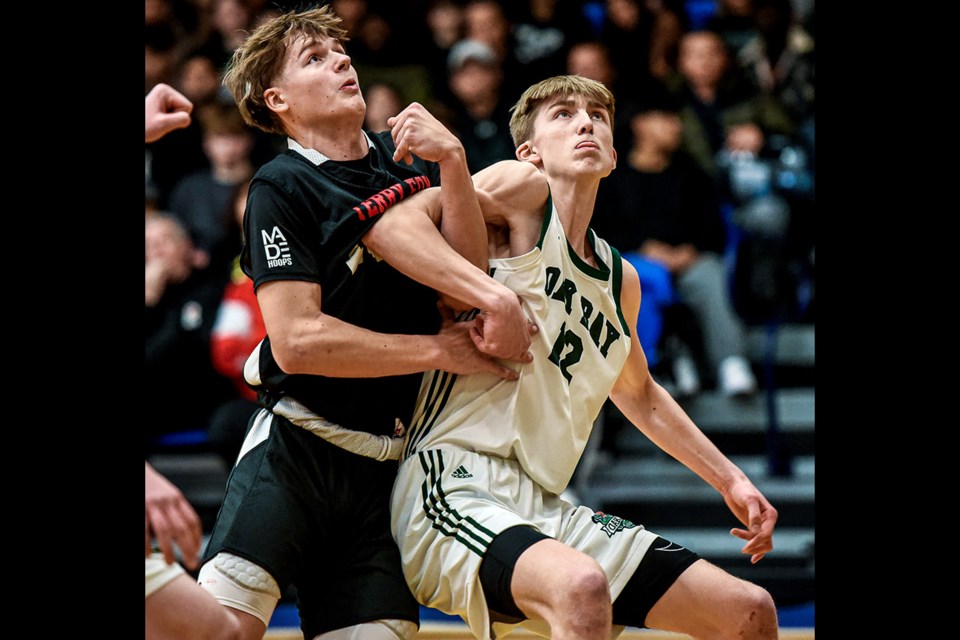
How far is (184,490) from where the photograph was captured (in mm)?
7625

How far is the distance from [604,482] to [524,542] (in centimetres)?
426

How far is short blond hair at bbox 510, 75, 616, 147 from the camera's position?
12.9ft

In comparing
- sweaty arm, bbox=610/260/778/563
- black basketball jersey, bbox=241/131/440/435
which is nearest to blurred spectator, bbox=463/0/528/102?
sweaty arm, bbox=610/260/778/563

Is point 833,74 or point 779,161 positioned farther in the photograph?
point 779,161

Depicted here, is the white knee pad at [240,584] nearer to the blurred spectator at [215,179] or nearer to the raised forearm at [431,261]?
the raised forearm at [431,261]

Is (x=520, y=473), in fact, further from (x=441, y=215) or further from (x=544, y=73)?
(x=544, y=73)

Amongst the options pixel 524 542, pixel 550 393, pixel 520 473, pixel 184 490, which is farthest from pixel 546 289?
pixel 184 490

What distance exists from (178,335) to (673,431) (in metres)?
4.06

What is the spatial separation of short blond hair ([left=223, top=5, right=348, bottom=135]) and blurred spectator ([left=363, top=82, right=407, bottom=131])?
396 centimetres

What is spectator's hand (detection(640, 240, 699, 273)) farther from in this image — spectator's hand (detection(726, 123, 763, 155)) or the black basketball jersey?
the black basketball jersey

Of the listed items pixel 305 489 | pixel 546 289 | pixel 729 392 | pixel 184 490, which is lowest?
pixel 184 490

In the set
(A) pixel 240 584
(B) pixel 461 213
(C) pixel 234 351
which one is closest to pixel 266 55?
Result: (B) pixel 461 213

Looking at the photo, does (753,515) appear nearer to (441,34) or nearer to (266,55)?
(266,55)

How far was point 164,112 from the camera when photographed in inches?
145
